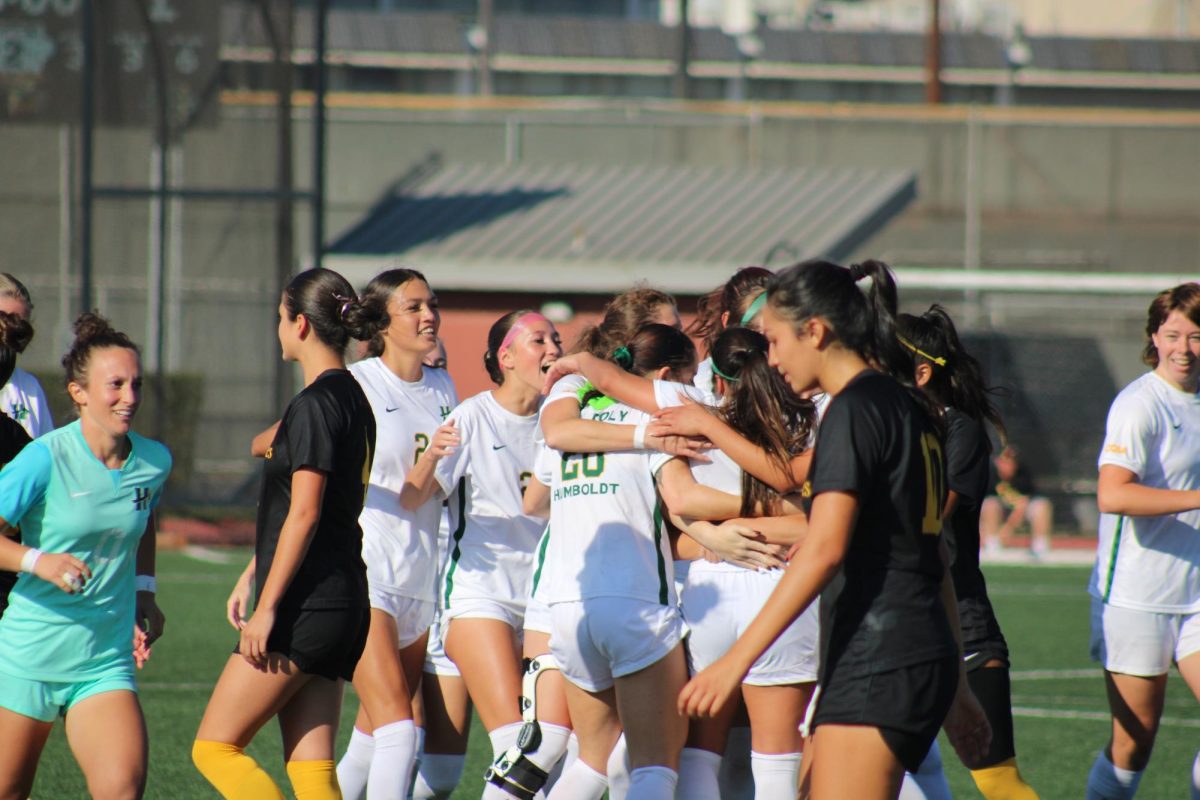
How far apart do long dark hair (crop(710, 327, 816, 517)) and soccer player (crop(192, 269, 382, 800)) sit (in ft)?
3.98

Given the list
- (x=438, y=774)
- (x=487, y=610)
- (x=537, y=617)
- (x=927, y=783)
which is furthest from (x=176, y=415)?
(x=927, y=783)

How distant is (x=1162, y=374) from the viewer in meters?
6.38

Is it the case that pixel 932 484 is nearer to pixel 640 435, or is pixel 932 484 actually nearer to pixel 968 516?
pixel 640 435

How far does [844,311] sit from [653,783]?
1736mm

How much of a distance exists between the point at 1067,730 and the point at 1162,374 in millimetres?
3663

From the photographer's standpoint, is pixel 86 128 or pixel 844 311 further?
pixel 86 128

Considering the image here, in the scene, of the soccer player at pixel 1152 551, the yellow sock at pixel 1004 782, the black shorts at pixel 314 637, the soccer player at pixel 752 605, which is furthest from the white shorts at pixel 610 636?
the soccer player at pixel 1152 551

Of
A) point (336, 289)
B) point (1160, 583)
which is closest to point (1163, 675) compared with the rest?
point (1160, 583)

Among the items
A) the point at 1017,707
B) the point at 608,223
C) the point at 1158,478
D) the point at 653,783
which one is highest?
the point at 608,223

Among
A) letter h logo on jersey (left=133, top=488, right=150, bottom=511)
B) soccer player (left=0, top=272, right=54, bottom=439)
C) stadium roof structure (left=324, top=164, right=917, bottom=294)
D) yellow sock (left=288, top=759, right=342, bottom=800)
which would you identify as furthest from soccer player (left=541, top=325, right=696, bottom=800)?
stadium roof structure (left=324, top=164, right=917, bottom=294)

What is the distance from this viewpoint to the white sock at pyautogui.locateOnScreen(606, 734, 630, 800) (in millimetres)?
5387

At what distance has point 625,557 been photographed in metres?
5.06

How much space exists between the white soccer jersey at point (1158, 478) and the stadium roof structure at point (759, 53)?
3878cm

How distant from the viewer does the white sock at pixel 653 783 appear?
4.95 metres
